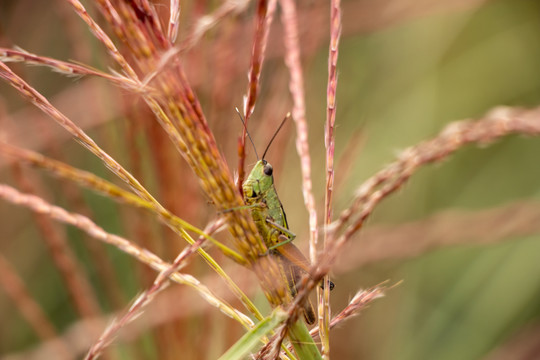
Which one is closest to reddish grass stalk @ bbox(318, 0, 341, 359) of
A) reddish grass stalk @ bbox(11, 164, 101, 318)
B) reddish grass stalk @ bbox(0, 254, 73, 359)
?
reddish grass stalk @ bbox(11, 164, 101, 318)

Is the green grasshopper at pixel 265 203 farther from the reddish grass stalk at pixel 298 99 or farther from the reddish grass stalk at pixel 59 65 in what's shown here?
the reddish grass stalk at pixel 59 65

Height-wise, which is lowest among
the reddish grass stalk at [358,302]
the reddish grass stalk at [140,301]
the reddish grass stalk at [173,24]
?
the reddish grass stalk at [358,302]

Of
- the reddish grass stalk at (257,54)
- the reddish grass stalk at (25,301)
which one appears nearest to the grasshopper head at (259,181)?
the reddish grass stalk at (25,301)

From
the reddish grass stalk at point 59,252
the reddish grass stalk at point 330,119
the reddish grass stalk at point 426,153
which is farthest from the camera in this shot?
the reddish grass stalk at point 59,252

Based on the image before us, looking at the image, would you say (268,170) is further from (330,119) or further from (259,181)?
(330,119)

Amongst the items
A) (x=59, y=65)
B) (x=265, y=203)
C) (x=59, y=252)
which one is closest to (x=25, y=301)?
(x=59, y=252)

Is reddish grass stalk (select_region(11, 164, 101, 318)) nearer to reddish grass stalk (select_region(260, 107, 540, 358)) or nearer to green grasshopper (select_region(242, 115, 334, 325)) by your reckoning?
green grasshopper (select_region(242, 115, 334, 325))

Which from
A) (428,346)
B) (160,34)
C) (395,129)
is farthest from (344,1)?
(160,34)

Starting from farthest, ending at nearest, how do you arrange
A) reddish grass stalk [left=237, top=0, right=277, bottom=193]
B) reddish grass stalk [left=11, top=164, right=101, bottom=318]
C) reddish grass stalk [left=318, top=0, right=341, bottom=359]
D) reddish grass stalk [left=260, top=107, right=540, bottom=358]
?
reddish grass stalk [left=11, top=164, right=101, bottom=318] → reddish grass stalk [left=318, top=0, right=341, bottom=359] → reddish grass stalk [left=237, top=0, right=277, bottom=193] → reddish grass stalk [left=260, top=107, right=540, bottom=358]

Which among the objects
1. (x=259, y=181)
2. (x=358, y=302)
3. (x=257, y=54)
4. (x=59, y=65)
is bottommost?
(x=358, y=302)
